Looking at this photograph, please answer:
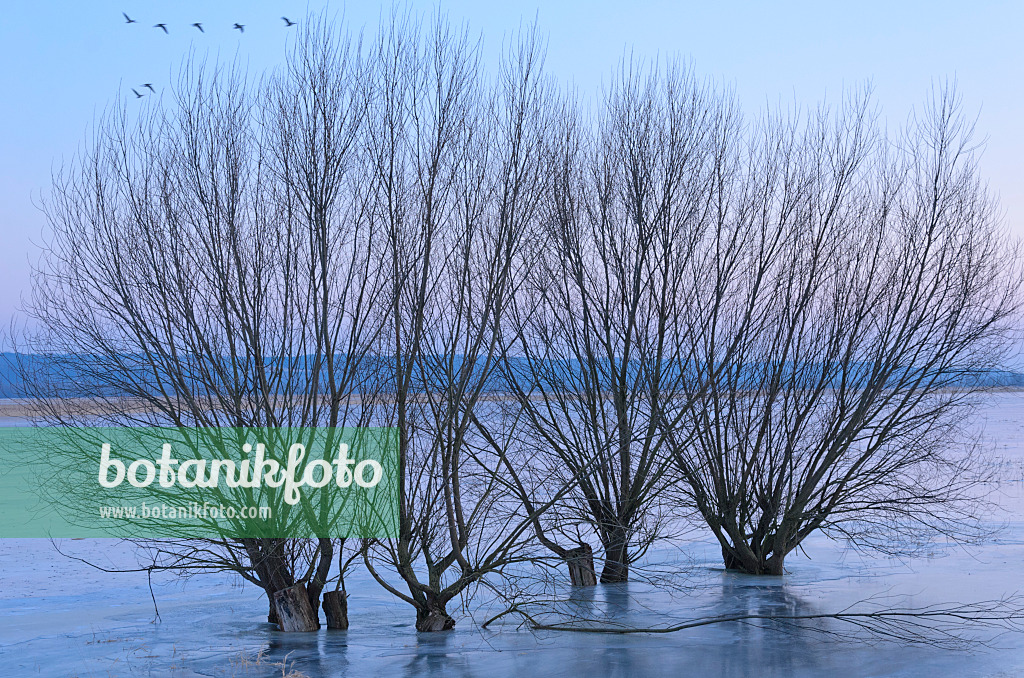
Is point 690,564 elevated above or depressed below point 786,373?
below

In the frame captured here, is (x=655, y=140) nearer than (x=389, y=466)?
No

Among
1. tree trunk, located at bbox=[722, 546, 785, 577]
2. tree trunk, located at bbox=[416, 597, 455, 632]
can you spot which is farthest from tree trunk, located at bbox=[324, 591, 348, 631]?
tree trunk, located at bbox=[722, 546, 785, 577]

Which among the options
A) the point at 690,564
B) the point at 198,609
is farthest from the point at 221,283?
the point at 690,564

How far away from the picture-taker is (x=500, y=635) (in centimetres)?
1044

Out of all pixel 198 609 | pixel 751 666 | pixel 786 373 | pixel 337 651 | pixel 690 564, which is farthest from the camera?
pixel 690 564

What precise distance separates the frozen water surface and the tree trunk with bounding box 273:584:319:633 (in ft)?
0.64

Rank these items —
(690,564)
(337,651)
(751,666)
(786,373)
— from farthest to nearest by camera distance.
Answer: (690,564)
(786,373)
(337,651)
(751,666)

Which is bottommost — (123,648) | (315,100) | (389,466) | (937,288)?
(123,648)

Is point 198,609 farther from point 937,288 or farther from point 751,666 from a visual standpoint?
point 937,288

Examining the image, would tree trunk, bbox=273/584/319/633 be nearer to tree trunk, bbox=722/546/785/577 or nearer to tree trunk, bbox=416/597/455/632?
tree trunk, bbox=416/597/455/632

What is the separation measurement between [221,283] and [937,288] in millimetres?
9511

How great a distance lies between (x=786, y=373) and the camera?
13.3 metres

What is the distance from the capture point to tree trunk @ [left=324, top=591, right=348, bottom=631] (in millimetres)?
10742

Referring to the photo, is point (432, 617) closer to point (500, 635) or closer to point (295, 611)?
point (500, 635)
